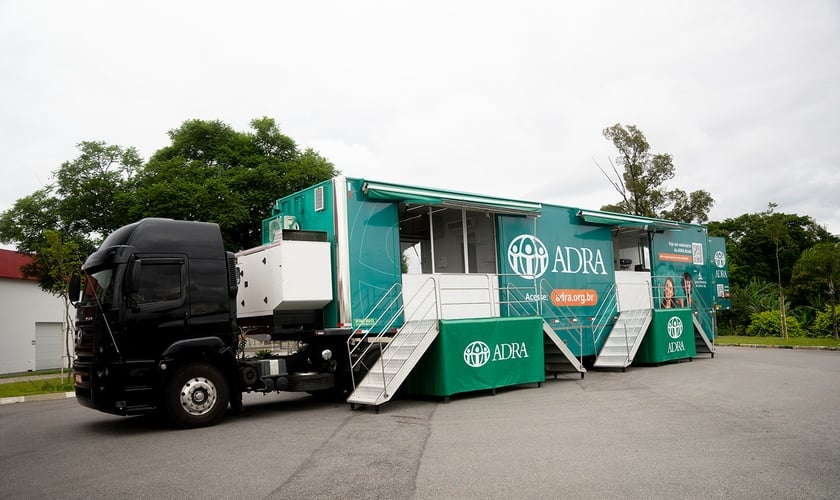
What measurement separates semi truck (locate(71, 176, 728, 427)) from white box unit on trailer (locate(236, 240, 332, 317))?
0.08 feet

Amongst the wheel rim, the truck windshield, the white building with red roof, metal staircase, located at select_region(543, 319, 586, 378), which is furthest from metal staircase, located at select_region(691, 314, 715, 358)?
the white building with red roof

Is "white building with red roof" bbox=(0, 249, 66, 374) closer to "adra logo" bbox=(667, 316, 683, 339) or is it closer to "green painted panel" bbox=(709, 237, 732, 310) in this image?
"adra logo" bbox=(667, 316, 683, 339)

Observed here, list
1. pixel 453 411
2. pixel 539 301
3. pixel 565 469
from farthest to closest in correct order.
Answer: pixel 539 301
pixel 453 411
pixel 565 469

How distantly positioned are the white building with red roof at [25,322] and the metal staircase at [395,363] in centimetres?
2438

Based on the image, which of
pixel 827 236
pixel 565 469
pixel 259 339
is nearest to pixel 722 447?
pixel 565 469

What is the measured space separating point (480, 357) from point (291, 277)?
366 cm

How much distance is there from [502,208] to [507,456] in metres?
6.68

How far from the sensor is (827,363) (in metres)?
14.4

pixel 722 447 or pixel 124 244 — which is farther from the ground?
pixel 124 244

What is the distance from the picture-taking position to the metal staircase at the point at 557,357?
12.7 m

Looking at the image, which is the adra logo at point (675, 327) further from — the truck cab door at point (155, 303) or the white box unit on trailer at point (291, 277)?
the truck cab door at point (155, 303)

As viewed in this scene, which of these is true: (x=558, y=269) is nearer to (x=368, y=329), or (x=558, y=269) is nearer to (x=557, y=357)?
(x=557, y=357)

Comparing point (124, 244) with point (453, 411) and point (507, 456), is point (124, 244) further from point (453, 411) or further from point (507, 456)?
point (507, 456)

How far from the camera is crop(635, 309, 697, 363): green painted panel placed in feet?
49.3
